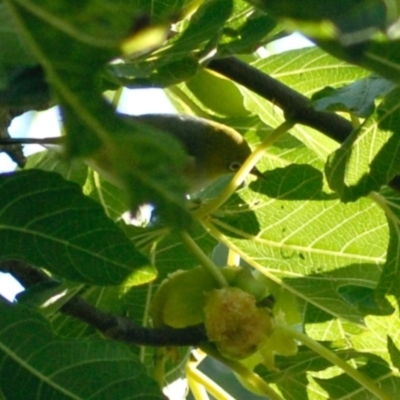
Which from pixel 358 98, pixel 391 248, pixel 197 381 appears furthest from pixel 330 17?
pixel 197 381

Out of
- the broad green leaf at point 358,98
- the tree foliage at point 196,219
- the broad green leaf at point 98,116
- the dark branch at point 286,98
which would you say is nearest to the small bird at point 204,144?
the tree foliage at point 196,219

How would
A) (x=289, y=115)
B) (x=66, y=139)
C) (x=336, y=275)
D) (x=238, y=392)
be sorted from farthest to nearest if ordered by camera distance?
(x=238, y=392) → (x=336, y=275) → (x=289, y=115) → (x=66, y=139)

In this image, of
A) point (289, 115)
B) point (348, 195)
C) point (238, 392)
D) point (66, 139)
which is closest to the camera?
point (66, 139)

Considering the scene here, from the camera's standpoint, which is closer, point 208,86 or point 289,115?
point 289,115

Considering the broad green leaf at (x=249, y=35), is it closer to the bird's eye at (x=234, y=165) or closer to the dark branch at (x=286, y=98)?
the dark branch at (x=286, y=98)

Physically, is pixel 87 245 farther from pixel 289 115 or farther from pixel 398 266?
pixel 398 266

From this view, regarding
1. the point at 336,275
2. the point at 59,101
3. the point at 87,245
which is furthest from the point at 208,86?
the point at 59,101
